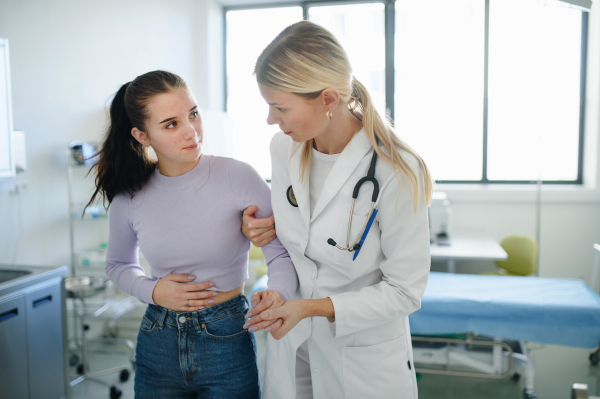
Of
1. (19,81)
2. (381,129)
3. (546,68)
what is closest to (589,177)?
(546,68)

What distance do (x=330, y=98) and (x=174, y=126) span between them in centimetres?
42

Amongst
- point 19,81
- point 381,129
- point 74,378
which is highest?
point 19,81

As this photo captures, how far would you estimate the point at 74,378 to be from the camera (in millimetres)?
2875

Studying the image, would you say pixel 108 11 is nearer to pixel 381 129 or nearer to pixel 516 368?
pixel 381 129

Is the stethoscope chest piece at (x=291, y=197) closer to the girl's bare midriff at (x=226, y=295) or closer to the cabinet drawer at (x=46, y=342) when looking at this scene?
the girl's bare midriff at (x=226, y=295)

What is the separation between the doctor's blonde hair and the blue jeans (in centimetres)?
59

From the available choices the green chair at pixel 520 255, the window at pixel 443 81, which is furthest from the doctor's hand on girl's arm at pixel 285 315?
the window at pixel 443 81

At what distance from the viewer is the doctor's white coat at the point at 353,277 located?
3.65 feet

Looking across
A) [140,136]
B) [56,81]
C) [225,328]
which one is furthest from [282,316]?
[56,81]

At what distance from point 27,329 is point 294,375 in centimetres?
141

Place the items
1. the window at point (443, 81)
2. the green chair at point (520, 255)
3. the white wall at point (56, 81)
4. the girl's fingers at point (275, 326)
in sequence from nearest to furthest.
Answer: the girl's fingers at point (275, 326) < the white wall at point (56, 81) < the green chair at point (520, 255) < the window at point (443, 81)

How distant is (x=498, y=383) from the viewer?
110 inches

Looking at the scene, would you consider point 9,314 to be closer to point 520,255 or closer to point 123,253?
point 123,253

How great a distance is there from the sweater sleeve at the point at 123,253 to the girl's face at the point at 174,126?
22 centimetres
